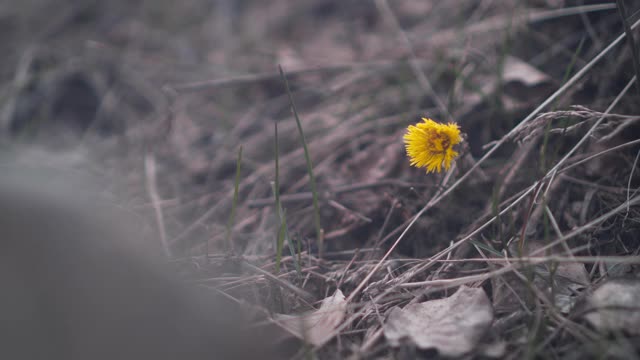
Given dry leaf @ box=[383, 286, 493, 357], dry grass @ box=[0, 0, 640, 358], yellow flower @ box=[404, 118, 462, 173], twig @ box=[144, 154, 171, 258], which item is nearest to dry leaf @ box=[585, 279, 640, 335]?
dry grass @ box=[0, 0, 640, 358]

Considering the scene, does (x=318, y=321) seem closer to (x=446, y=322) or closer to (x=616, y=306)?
(x=446, y=322)

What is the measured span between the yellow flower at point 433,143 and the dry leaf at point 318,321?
0.50 m

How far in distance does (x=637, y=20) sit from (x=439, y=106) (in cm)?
76

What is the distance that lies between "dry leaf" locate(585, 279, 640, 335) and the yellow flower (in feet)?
1.67

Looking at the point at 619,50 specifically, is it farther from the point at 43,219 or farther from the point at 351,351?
the point at 43,219

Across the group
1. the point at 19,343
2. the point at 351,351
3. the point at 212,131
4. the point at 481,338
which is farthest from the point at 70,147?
the point at 481,338

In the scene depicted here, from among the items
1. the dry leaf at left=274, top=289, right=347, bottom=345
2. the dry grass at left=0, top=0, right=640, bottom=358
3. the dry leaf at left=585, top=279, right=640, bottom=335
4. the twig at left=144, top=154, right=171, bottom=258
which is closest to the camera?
the dry leaf at left=585, top=279, right=640, bottom=335

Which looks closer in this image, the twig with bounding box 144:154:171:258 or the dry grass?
the dry grass

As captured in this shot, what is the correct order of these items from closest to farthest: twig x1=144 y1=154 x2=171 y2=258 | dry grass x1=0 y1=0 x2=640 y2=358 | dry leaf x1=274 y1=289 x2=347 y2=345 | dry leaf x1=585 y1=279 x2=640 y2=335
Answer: dry leaf x1=585 y1=279 x2=640 y2=335, dry leaf x1=274 y1=289 x2=347 y2=345, dry grass x1=0 y1=0 x2=640 y2=358, twig x1=144 y1=154 x2=171 y2=258

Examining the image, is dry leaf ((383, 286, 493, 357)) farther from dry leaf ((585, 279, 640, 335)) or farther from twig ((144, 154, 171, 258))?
twig ((144, 154, 171, 258))

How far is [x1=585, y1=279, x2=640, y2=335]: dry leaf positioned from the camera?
38.8 inches

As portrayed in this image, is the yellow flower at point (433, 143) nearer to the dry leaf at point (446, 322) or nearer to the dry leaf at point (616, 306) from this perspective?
the dry leaf at point (446, 322)

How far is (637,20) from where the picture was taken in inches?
60.2

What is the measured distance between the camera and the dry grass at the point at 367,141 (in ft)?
4.20
